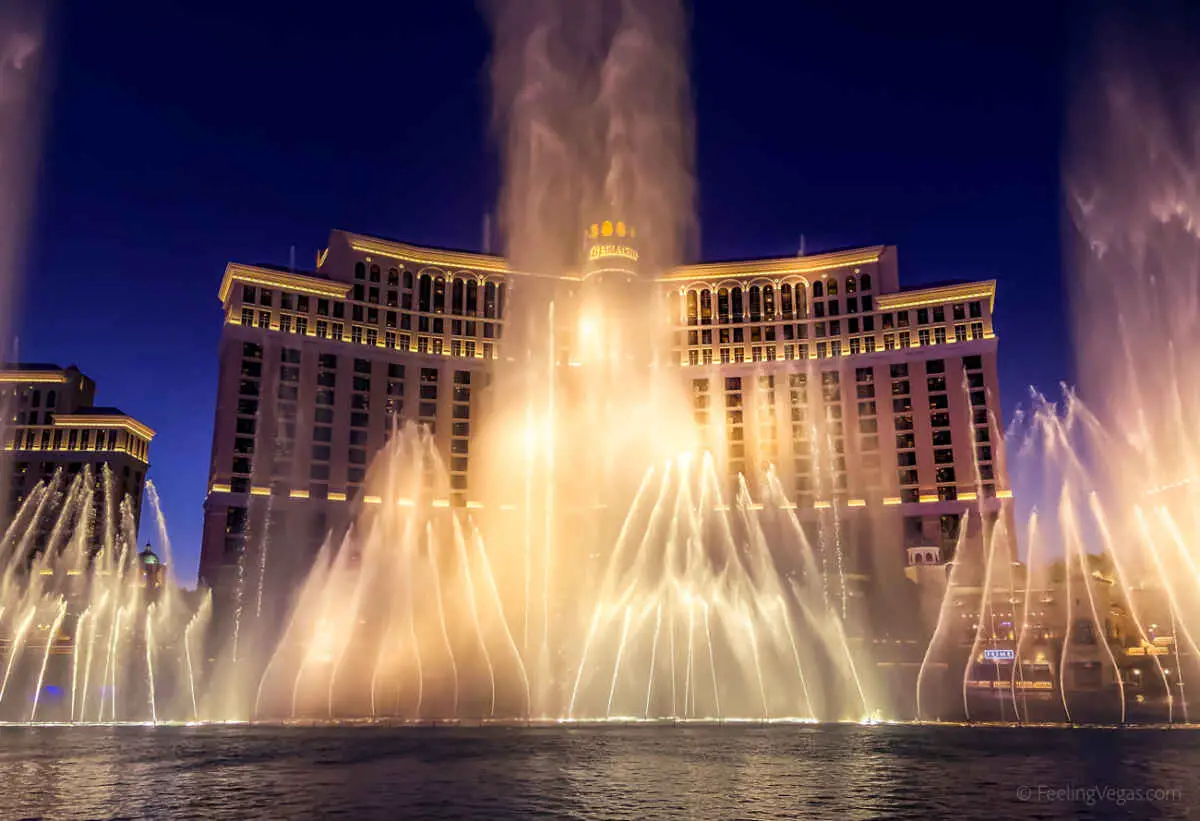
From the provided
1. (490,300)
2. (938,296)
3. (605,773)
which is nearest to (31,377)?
(490,300)

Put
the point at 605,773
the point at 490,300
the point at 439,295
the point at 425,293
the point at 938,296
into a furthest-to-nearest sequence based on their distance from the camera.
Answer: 1. the point at 490,300
2. the point at 439,295
3. the point at 425,293
4. the point at 938,296
5. the point at 605,773

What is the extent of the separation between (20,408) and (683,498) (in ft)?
314

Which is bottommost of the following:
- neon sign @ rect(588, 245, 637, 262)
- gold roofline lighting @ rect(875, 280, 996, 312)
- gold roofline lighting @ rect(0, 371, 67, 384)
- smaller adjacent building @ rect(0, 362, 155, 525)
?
smaller adjacent building @ rect(0, 362, 155, 525)

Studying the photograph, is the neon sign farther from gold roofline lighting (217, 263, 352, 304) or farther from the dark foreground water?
the dark foreground water

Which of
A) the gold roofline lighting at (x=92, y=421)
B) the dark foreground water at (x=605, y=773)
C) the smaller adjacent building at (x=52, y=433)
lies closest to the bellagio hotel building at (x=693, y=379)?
the gold roofline lighting at (x=92, y=421)

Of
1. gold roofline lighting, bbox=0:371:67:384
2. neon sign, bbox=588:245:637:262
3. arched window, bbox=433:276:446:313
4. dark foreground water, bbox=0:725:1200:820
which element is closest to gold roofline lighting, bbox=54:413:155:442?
gold roofline lighting, bbox=0:371:67:384

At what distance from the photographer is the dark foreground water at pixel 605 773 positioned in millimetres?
24703

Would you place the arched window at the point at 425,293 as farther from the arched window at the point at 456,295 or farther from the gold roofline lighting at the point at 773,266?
the gold roofline lighting at the point at 773,266

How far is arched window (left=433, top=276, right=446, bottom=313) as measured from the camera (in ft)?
388

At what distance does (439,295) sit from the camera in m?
119

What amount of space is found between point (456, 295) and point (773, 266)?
138ft

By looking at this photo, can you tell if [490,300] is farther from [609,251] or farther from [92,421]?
[92,421]

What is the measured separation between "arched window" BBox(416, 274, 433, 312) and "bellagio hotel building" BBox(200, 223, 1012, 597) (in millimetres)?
279

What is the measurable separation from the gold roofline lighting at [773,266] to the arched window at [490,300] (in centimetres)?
2234
